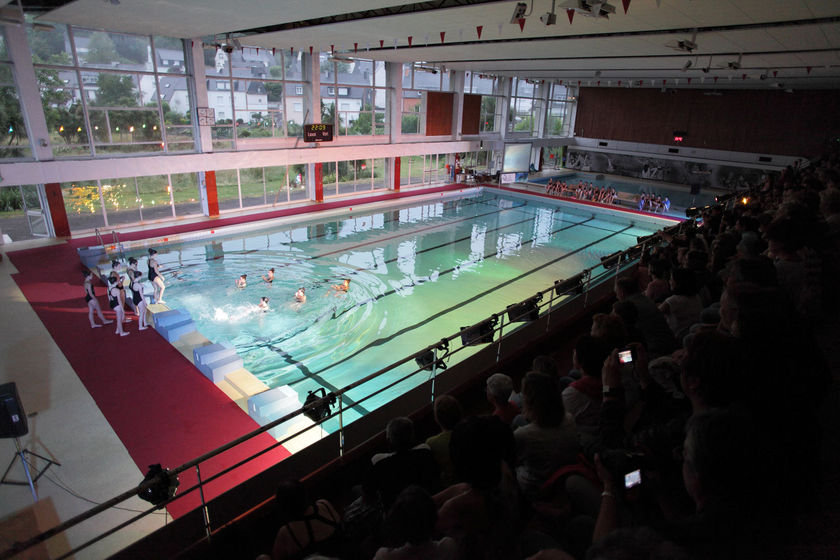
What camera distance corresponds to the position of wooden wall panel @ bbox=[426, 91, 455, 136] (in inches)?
788

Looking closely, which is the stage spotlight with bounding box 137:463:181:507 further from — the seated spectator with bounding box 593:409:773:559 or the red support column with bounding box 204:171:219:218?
the red support column with bounding box 204:171:219:218

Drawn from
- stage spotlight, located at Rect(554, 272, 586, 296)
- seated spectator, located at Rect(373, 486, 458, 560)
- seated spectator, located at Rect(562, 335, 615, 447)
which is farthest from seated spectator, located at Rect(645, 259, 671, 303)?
seated spectator, located at Rect(373, 486, 458, 560)

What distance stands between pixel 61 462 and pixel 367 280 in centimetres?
665

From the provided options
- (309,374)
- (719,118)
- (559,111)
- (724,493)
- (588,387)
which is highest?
(559,111)

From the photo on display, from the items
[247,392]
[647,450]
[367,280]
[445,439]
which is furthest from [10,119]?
[647,450]

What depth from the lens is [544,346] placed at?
186 inches

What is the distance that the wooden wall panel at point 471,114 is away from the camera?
2169cm

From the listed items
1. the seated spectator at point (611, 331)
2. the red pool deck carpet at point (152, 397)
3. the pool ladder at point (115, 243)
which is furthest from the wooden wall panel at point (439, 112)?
the seated spectator at point (611, 331)

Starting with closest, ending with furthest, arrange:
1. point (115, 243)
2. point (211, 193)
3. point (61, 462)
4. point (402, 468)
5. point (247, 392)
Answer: point (402, 468) < point (61, 462) < point (247, 392) < point (115, 243) < point (211, 193)

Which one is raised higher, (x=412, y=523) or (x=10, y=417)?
(x=412, y=523)

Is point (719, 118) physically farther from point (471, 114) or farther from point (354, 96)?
point (354, 96)

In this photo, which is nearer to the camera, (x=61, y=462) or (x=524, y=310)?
(x=61, y=462)

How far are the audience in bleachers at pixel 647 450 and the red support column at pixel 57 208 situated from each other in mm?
12447

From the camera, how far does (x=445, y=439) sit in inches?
96.4
